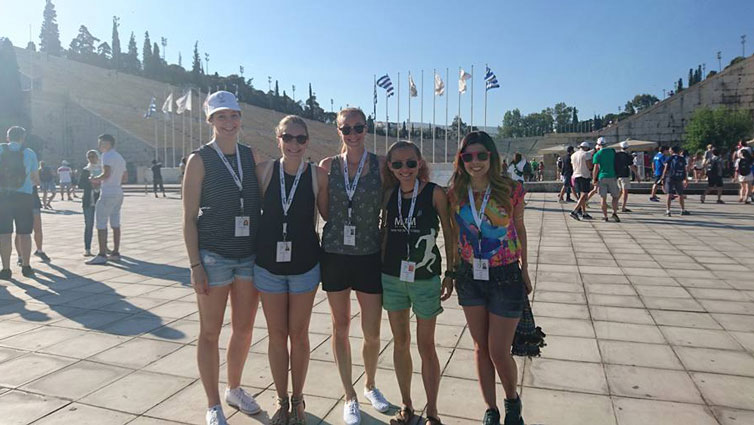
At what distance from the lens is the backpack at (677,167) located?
36.9 ft

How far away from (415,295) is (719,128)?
43750mm

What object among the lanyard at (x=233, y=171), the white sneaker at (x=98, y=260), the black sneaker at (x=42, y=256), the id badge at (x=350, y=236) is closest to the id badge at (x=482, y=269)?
the id badge at (x=350, y=236)

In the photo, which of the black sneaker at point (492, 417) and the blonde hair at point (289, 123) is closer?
the black sneaker at point (492, 417)

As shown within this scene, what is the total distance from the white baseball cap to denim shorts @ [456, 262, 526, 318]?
5.43 feet

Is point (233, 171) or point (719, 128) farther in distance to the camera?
point (719, 128)

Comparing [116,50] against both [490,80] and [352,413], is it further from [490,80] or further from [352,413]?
[352,413]

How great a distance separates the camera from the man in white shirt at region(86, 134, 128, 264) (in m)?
7.02

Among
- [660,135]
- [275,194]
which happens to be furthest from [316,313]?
[660,135]

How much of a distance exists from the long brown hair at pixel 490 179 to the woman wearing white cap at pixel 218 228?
3.81 feet

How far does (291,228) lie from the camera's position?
274 cm

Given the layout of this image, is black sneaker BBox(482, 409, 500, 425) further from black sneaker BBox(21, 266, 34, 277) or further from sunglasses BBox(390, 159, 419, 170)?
black sneaker BBox(21, 266, 34, 277)

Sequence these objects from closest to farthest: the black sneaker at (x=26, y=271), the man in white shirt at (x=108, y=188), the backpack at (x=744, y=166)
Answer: the black sneaker at (x=26, y=271), the man in white shirt at (x=108, y=188), the backpack at (x=744, y=166)

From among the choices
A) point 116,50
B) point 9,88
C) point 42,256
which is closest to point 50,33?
point 116,50

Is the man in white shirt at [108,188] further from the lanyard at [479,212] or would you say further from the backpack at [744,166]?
the backpack at [744,166]
